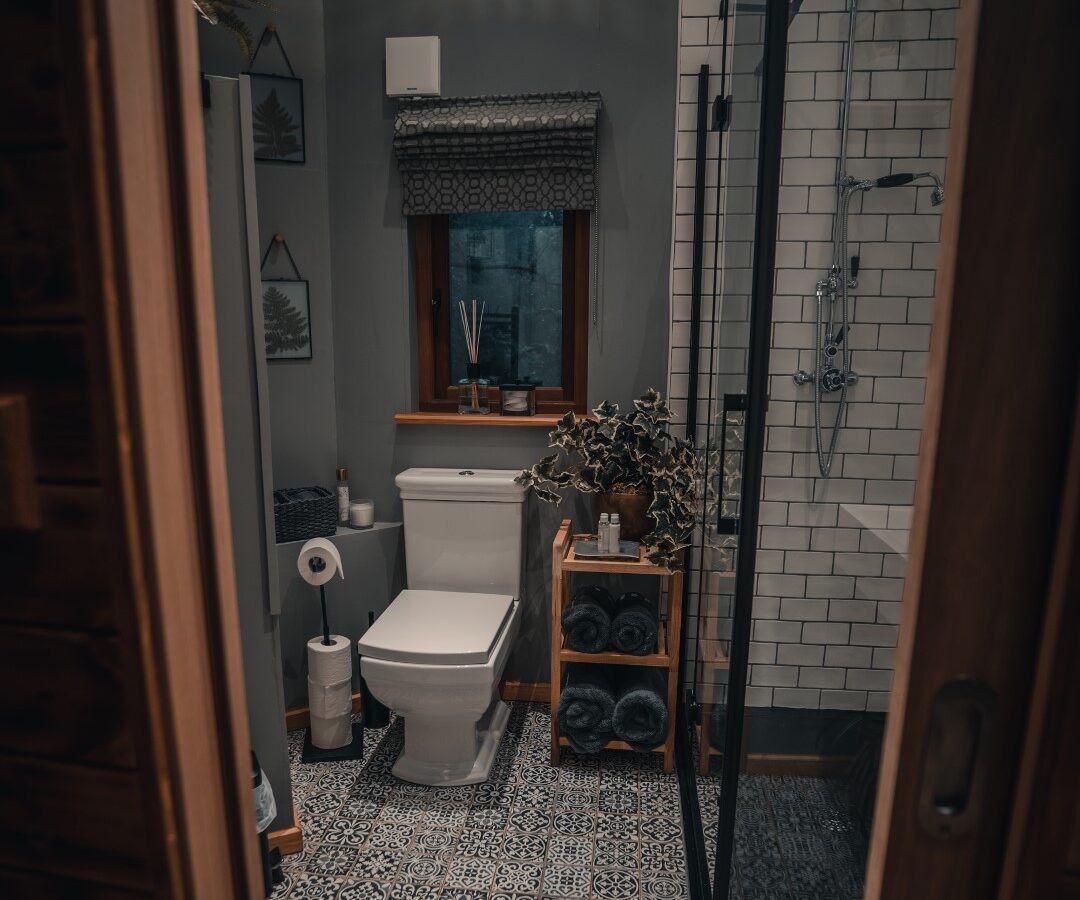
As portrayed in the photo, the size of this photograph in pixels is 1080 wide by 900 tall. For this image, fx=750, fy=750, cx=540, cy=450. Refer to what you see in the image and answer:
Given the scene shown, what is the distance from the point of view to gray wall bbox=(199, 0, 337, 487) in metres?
2.58

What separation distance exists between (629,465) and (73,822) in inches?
76.8

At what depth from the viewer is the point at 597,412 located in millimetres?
2537

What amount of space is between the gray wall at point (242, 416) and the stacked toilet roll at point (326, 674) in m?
0.52

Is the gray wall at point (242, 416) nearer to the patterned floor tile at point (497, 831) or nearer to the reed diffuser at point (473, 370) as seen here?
the patterned floor tile at point (497, 831)

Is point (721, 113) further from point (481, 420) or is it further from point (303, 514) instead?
point (303, 514)

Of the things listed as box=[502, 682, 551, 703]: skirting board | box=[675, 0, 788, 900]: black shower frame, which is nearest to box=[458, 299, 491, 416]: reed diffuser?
box=[502, 682, 551, 703]: skirting board

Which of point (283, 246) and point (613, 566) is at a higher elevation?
point (283, 246)

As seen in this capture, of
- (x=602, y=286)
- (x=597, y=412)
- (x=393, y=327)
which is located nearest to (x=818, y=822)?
(x=597, y=412)

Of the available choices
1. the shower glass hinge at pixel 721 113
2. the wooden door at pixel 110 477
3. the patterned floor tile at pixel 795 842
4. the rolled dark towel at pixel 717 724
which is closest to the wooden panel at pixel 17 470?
the wooden door at pixel 110 477

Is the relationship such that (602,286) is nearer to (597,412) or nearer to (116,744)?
(597,412)

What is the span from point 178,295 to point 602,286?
2183 mm

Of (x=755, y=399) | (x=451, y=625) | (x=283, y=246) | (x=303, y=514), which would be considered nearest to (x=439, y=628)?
(x=451, y=625)

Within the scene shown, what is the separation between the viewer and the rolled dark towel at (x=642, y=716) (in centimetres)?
234

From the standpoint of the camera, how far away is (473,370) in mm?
2852
